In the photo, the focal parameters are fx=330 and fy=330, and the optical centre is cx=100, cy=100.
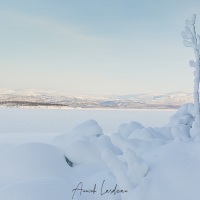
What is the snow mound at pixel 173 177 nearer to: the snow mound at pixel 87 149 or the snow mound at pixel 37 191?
the snow mound at pixel 37 191

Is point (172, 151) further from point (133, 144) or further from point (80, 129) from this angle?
point (80, 129)

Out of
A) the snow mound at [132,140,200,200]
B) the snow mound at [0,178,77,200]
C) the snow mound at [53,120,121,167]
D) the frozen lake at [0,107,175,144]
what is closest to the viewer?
the snow mound at [132,140,200,200]

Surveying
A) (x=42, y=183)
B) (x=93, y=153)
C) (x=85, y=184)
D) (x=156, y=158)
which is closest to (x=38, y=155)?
(x=93, y=153)

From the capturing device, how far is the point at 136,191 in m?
2.79

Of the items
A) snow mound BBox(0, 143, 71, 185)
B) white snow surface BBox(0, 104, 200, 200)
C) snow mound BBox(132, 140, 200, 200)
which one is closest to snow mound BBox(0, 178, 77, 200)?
white snow surface BBox(0, 104, 200, 200)

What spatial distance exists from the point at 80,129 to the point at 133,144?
168 inches

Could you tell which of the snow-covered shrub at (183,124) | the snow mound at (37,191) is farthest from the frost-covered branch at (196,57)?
the snow mound at (37,191)

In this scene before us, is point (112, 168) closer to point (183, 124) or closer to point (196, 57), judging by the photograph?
point (196, 57)

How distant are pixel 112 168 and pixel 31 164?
2832mm

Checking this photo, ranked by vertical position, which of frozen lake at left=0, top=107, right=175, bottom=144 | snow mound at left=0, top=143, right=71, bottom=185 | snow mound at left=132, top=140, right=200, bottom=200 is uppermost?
snow mound at left=132, top=140, right=200, bottom=200

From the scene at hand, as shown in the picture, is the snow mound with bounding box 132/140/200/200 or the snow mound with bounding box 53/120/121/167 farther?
the snow mound with bounding box 53/120/121/167

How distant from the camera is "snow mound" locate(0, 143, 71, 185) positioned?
533 centimetres

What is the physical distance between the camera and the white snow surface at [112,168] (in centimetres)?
278

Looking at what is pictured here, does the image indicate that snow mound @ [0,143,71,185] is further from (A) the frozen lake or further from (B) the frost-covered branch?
(A) the frozen lake
